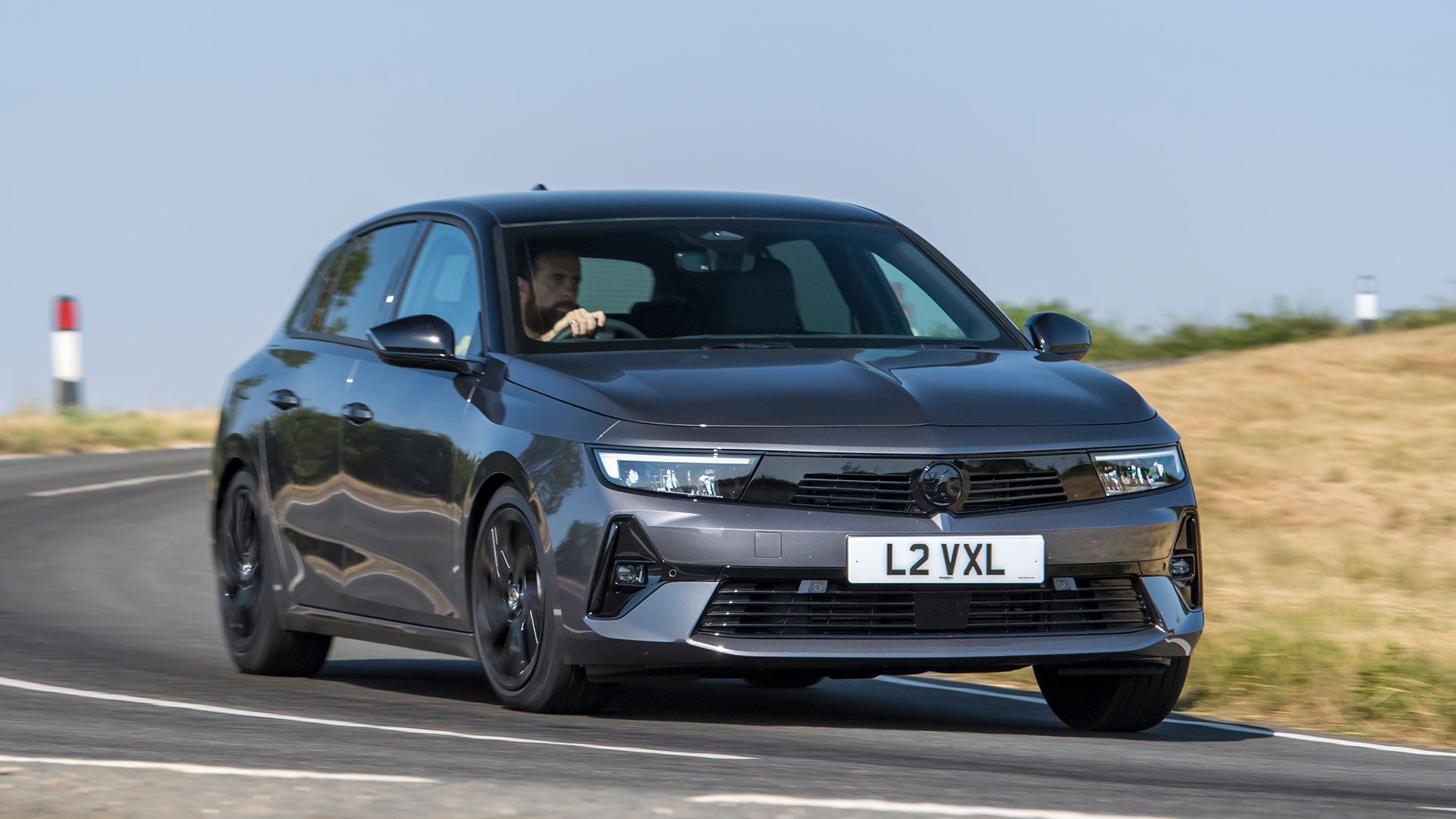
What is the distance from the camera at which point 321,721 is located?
6.32m

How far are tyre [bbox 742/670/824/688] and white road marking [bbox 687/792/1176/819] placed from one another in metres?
1.38

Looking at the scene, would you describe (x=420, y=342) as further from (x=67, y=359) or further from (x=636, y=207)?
(x=67, y=359)

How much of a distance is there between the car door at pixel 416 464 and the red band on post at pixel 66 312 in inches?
648

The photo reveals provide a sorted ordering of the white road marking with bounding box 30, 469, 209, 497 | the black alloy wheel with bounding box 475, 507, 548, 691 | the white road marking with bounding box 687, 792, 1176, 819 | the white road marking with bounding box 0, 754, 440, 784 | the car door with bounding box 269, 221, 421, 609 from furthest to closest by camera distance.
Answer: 1. the white road marking with bounding box 30, 469, 209, 497
2. the car door with bounding box 269, 221, 421, 609
3. the black alloy wheel with bounding box 475, 507, 548, 691
4. the white road marking with bounding box 0, 754, 440, 784
5. the white road marking with bounding box 687, 792, 1176, 819

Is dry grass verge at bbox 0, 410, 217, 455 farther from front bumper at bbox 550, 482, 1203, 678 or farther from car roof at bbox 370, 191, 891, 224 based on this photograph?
front bumper at bbox 550, 482, 1203, 678

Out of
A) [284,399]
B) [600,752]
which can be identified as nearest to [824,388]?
[600,752]

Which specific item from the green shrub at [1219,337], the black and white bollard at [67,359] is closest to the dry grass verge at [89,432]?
the black and white bollard at [67,359]

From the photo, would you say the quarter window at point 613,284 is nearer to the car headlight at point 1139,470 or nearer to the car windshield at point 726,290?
the car windshield at point 726,290

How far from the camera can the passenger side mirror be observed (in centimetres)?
734

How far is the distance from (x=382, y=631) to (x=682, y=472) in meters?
1.72

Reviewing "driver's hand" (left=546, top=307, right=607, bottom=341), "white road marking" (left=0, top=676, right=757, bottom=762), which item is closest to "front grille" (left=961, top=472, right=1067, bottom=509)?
"white road marking" (left=0, top=676, right=757, bottom=762)

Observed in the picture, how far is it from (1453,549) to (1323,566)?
1.15 m

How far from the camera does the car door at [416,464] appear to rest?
6.79 m

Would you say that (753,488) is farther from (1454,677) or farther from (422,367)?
(1454,677)
